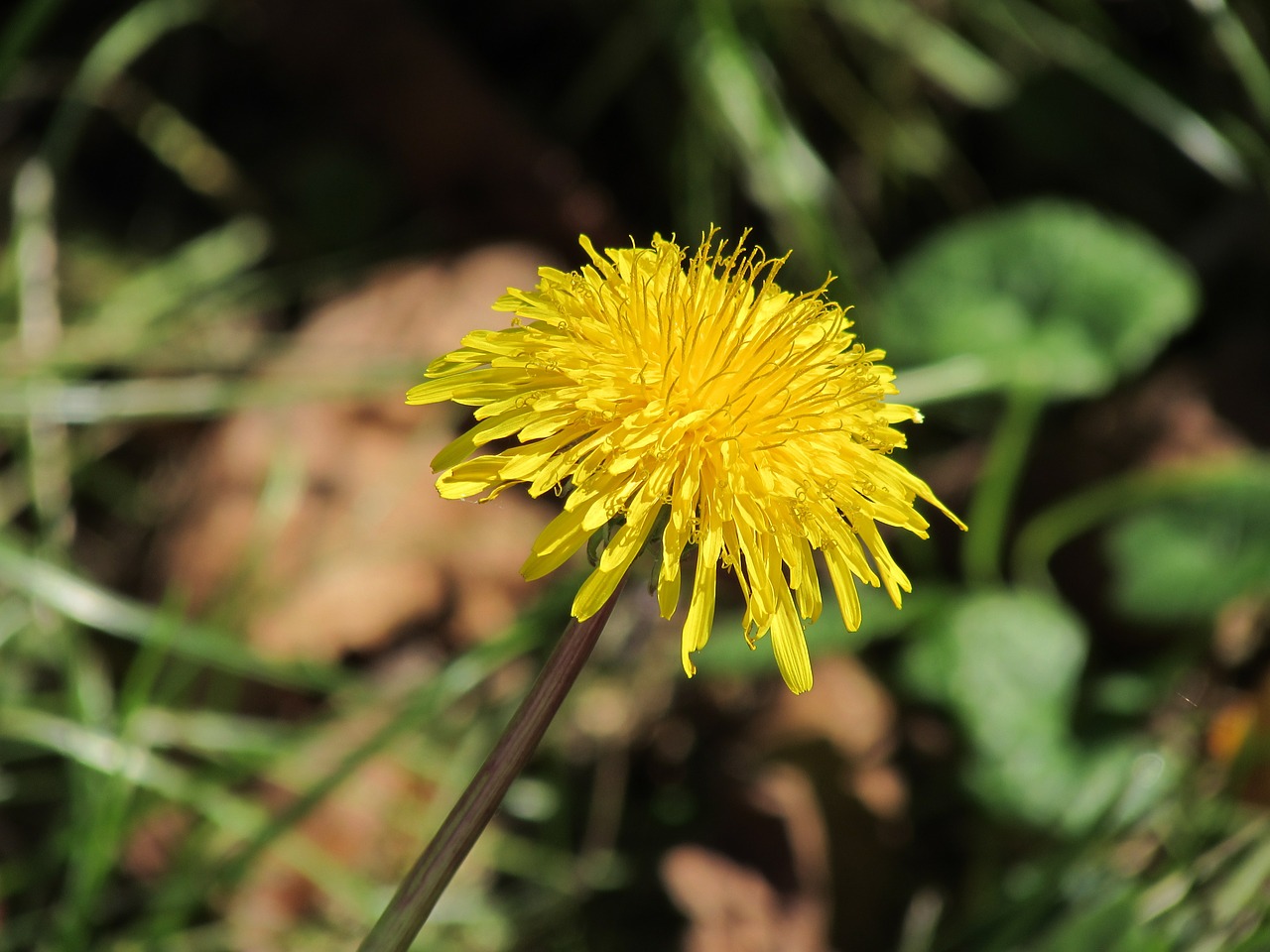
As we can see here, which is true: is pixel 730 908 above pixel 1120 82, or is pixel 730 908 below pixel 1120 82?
below

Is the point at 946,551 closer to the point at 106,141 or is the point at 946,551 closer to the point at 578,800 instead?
the point at 578,800

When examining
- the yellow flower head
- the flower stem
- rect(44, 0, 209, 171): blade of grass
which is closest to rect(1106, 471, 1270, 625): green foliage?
the yellow flower head

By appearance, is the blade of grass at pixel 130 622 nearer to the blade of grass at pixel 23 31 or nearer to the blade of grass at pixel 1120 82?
the blade of grass at pixel 23 31

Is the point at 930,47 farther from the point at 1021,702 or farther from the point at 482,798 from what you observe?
the point at 482,798

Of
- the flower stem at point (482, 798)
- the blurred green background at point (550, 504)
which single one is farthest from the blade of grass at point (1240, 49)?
the flower stem at point (482, 798)

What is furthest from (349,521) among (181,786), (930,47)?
(930,47)

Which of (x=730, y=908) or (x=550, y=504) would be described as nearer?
(x=730, y=908)
